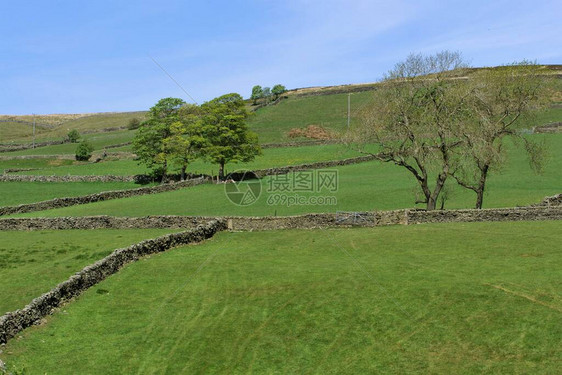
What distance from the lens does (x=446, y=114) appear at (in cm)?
4331

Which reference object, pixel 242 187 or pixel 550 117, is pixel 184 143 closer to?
pixel 242 187

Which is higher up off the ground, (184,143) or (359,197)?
(184,143)

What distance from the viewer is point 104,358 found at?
18531 millimetres

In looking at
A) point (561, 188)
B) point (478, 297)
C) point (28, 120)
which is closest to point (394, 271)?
point (478, 297)

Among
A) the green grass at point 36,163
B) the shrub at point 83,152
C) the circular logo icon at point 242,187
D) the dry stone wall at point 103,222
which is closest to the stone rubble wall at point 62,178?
the circular logo icon at point 242,187

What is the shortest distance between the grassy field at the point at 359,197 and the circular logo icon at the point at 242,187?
866mm

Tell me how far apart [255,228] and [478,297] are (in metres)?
21.4

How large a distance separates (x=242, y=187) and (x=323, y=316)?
42.7 meters

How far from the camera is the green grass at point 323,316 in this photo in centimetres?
1778

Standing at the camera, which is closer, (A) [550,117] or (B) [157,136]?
(B) [157,136]

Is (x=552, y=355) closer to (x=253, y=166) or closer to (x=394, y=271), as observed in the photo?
(x=394, y=271)

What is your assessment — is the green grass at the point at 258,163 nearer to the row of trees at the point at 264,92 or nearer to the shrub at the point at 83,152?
the shrub at the point at 83,152

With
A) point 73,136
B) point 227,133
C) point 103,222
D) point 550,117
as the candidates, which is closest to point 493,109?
point 103,222

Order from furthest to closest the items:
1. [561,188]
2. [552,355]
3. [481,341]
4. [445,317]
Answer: [561,188]
[445,317]
[481,341]
[552,355]
